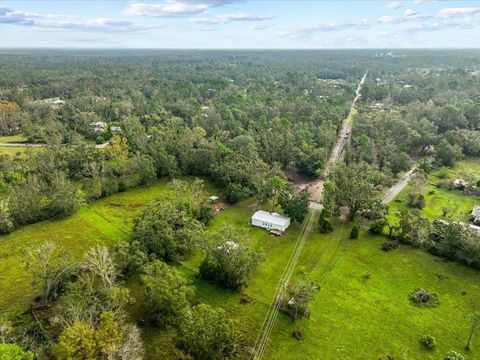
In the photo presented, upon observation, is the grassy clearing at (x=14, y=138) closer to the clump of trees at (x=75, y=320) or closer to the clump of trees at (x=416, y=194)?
the clump of trees at (x=75, y=320)

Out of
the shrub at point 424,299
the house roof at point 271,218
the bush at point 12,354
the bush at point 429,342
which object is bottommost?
the shrub at point 424,299

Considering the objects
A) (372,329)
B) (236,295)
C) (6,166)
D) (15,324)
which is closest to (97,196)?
(6,166)

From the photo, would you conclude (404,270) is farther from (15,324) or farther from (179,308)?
(15,324)

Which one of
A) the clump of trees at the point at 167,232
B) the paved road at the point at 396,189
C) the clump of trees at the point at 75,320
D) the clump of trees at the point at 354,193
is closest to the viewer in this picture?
the clump of trees at the point at 75,320

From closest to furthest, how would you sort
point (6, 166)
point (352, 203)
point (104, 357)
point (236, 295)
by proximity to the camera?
1. point (104, 357)
2. point (236, 295)
3. point (352, 203)
4. point (6, 166)

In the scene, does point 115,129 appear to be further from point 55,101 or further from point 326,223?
point 326,223

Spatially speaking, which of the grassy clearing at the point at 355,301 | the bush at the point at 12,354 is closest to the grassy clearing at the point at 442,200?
the grassy clearing at the point at 355,301

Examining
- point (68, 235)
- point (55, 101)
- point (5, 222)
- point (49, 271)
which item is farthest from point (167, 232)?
point (55, 101)
